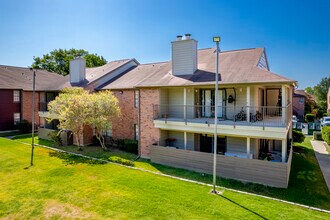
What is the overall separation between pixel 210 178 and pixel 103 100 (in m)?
9.97

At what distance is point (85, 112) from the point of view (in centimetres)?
1706

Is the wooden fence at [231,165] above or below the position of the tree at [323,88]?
below

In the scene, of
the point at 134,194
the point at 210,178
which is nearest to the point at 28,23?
the point at 134,194

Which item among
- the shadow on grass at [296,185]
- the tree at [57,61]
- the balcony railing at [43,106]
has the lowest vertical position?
the shadow on grass at [296,185]

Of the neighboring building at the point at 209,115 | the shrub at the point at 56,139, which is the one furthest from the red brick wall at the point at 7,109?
the neighboring building at the point at 209,115

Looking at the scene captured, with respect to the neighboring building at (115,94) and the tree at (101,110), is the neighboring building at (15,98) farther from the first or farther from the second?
the tree at (101,110)

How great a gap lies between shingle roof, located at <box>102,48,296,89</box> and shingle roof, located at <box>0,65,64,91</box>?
50.8ft

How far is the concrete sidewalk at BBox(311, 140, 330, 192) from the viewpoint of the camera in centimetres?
1400

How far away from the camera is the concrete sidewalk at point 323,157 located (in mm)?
14000

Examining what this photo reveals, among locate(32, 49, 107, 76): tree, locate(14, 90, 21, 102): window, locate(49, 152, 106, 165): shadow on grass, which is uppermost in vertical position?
locate(32, 49, 107, 76): tree

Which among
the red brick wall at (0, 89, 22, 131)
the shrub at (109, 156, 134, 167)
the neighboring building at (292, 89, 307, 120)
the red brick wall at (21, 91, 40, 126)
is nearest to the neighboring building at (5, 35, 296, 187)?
the shrub at (109, 156, 134, 167)

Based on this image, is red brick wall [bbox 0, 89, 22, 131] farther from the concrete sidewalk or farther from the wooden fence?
the concrete sidewalk

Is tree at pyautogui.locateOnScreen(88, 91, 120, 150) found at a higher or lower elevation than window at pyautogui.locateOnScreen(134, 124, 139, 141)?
higher

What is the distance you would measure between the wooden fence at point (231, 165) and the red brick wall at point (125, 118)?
4.82m
